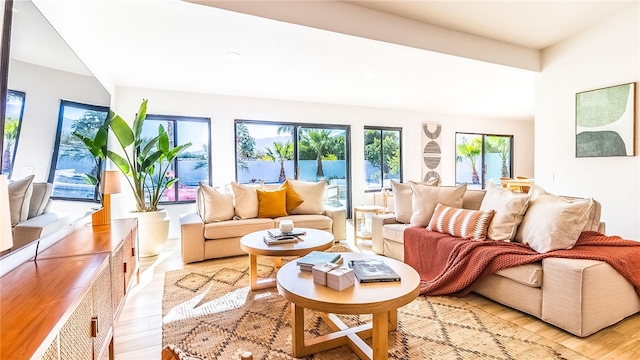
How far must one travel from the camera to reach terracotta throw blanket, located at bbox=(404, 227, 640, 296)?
2.10 metres

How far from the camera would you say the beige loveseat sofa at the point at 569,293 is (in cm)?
191

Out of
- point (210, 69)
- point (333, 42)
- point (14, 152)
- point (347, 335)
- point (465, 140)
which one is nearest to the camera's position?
point (14, 152)

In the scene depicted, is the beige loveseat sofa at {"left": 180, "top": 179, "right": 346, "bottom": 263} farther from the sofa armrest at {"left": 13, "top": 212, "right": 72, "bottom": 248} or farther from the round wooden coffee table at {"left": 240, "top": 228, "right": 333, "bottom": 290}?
the sofa armrest at {"left": 13, "top": 212, "right": 72, "bottom": 248}

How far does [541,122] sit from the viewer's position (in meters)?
4.20

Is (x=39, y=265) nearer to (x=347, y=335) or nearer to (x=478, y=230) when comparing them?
(x=347, y=335)

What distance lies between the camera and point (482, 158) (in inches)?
302

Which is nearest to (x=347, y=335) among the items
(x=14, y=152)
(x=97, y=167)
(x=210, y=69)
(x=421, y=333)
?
(x=421, y=333)

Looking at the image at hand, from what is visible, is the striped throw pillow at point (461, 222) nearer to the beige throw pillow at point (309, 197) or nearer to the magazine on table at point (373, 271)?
the magazine on table at point (373, 271)

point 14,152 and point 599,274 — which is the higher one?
Answer: point 14,152

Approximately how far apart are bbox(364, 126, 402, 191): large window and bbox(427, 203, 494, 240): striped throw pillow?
3.33 m

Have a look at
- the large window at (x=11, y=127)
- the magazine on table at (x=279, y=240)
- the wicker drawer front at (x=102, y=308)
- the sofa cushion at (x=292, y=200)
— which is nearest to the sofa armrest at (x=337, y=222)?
the sofa cushion at (x=292, y=200)

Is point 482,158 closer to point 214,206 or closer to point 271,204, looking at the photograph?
point 271,204

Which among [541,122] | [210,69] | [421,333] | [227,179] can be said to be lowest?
[421,333]

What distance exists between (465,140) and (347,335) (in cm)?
675
